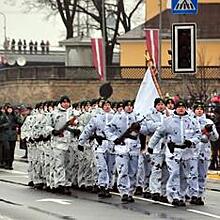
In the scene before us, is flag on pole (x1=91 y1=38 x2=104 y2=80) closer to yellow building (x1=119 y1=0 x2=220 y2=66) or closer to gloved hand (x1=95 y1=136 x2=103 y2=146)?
yellow building (x1=119 y1=0 x2=220 y2=66)

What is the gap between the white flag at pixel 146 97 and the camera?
2098 centimetres

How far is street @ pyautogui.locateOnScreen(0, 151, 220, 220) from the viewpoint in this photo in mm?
16938

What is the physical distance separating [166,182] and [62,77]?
42.1 meters

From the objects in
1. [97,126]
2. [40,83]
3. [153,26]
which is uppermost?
[153,26]

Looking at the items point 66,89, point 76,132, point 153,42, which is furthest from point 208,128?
point 66,89

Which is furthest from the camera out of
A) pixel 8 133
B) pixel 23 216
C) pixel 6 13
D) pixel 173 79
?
pixel 6 13

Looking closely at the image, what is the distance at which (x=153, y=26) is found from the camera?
64562mm

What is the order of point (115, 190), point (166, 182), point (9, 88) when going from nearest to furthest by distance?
point (166, 182)
point (115, 190)
point (9, 88)

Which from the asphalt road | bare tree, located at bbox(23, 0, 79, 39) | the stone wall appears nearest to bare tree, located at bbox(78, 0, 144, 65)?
bare tree, located at bbox(23, 0, 79, 39)

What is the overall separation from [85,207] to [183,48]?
19.1ft

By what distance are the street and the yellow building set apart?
36575mm

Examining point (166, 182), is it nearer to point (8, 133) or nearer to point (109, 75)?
point (8, 133)

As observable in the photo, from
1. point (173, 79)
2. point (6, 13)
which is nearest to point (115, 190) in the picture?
point (173, 79)

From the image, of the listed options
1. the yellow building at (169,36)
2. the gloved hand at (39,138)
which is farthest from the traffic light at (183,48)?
the yellow building at (169,36)
